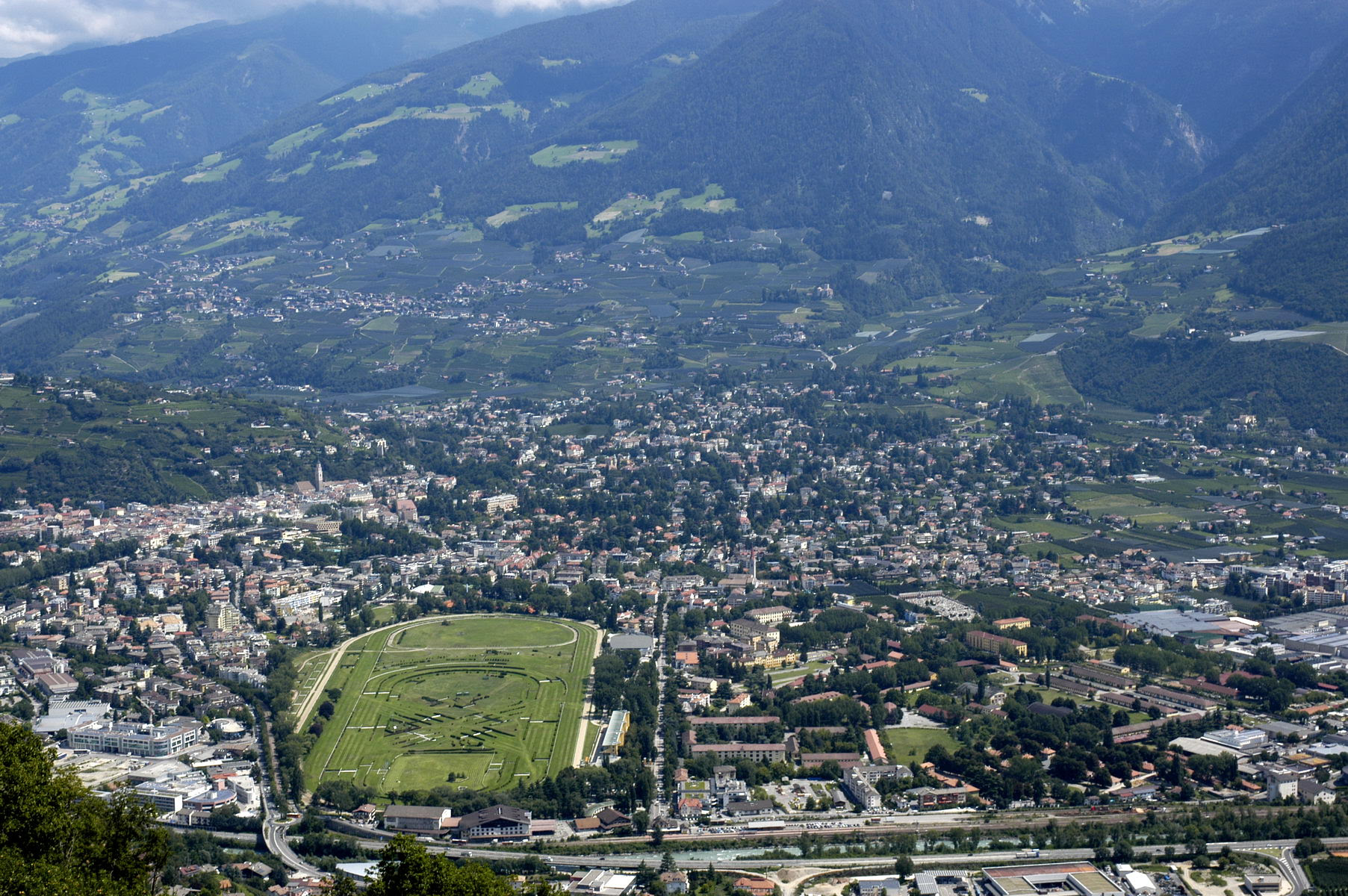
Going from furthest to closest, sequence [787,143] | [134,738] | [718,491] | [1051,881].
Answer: [787,143], [718,491], [134,738], [1051,881]

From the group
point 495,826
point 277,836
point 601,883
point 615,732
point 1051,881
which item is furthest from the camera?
point 615,732

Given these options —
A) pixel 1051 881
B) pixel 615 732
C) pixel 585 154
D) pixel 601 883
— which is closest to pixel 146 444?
pixel 615 732

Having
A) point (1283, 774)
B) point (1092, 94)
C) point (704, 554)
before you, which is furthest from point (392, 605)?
point (1092, 94)

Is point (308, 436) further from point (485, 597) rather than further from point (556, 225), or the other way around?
point (556, 225)

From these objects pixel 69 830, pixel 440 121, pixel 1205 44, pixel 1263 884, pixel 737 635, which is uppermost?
pixel 69 830

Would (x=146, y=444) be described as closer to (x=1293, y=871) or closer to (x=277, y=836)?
(x=277, y=836)

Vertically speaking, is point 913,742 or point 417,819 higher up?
point 417,819

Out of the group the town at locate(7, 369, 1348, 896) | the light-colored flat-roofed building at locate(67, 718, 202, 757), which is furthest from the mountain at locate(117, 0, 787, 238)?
the light-colored flat-roofed building at locate(67, 718, 202, 757)
